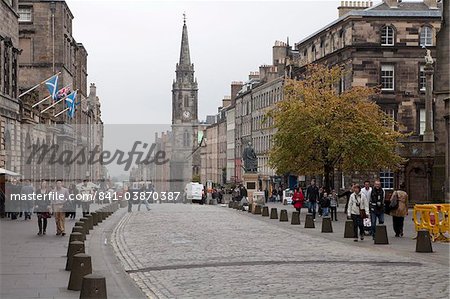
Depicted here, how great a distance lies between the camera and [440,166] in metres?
49.8

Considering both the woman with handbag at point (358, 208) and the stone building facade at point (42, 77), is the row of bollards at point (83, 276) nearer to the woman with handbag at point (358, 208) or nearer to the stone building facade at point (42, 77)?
the woman with handbag at point (358, 208)

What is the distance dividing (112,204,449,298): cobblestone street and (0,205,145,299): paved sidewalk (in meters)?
0.42

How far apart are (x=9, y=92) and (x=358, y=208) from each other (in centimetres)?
2821

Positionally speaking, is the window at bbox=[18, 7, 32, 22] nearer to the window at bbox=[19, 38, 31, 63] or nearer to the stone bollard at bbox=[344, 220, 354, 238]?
the window at bbox=[19, 38, 31, 63]

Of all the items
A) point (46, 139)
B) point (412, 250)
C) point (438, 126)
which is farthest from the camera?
point (46, 139)

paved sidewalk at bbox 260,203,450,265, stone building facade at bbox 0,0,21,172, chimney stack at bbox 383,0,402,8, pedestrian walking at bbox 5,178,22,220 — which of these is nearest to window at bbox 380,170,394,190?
chimney stack at bbox 383,0,402,8

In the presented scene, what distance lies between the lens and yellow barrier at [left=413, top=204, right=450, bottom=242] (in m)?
24.2

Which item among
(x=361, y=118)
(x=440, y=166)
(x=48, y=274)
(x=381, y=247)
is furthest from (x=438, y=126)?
(x=48, y=274)

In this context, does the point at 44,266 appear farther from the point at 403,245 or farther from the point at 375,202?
the point at 375,202

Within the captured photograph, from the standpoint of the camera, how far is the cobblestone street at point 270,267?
47.6 ft

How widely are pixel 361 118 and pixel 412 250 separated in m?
24.2

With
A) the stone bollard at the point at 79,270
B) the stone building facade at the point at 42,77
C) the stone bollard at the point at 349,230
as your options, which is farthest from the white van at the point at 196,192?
the stone bollard at the point at 79,270

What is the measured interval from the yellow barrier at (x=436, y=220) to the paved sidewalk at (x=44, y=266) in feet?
29.6

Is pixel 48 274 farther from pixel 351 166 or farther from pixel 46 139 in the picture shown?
pixel 46 139
